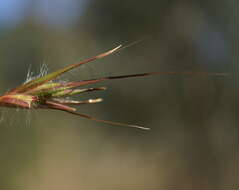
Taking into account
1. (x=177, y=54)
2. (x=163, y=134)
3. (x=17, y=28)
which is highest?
(x=17, y=28)

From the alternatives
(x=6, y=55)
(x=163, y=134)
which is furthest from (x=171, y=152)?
(x=6, y=55)

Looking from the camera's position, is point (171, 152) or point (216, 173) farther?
point (171, 152)

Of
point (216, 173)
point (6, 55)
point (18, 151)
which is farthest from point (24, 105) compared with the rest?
point (6, 55)

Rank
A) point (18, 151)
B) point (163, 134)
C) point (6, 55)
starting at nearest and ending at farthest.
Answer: point (18, 151), point (163, 134), point (6, 55)

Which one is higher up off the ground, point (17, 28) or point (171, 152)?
point (17, 28)

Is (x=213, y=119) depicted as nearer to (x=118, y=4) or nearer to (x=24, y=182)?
(x=118, y=4)

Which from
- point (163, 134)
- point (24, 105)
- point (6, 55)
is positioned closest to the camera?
point (24, 105)
